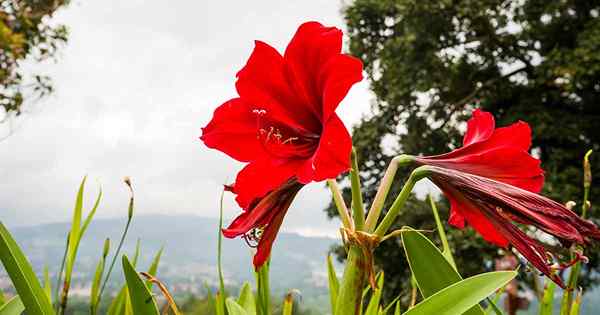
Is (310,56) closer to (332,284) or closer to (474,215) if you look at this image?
(474,215)

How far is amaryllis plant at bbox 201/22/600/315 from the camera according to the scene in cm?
64

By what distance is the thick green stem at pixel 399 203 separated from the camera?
0.65 m

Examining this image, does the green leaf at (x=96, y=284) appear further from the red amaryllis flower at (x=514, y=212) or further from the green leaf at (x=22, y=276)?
the red amaryllis flower at (x=514, y=212)

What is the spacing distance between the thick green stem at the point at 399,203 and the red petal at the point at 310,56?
16 centimetres

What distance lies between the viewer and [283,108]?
738 mm

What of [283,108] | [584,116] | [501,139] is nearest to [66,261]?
[283,108]

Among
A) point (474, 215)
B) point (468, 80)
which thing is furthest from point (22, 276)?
point (468, 80)

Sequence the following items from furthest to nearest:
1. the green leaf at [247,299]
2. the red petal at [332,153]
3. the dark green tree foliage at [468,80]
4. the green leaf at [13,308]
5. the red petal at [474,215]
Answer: the dark green tree foliage at [468,80] → the green leaf at [247,299] → the green leaf at [13,308] → the red petal at [474,215] → the red petal at [332,153]

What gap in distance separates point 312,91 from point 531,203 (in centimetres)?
31

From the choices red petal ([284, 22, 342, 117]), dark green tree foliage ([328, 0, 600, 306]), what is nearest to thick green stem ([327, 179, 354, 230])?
red petal ([284, 22, 342, 117])

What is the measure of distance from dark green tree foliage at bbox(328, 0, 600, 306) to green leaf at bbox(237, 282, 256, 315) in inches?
252

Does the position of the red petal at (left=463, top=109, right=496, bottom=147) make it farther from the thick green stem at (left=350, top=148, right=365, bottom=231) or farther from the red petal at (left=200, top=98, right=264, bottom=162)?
the red petal at (left=200, top=98, right=264, bottom=162)

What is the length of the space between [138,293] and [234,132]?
25cm

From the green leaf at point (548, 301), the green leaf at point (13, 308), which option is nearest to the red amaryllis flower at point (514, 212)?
the green leaf at point (548, 301)
